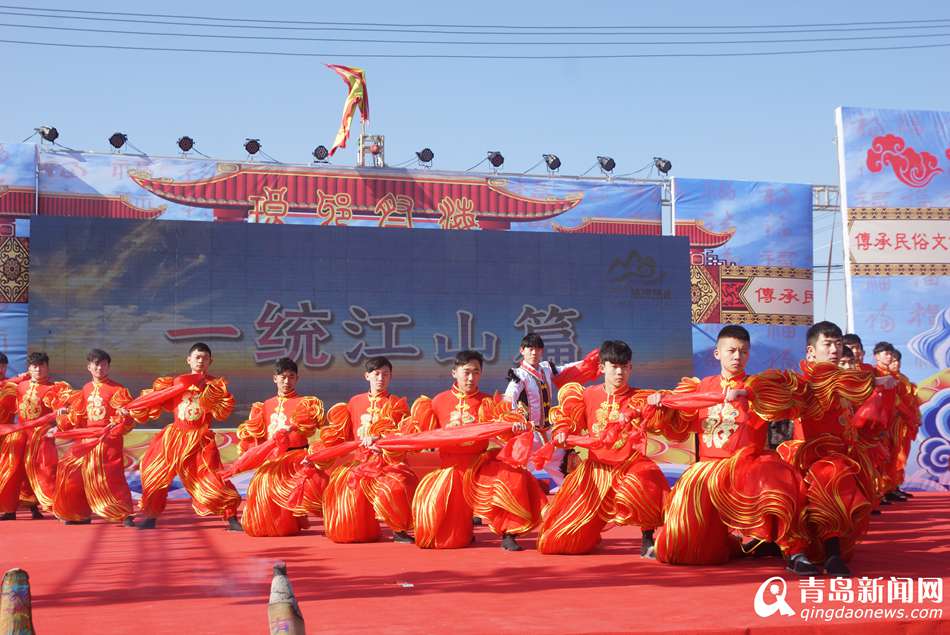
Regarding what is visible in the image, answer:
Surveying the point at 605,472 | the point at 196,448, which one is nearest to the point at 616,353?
the point at 605,472

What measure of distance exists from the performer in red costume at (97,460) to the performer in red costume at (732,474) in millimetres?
4461

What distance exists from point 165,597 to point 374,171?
12.4m

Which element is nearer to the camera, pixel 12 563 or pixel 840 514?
pixel 840 514

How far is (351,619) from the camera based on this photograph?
13.3 ft

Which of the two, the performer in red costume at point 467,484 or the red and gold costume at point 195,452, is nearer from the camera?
the performer in red costume at point 467,484

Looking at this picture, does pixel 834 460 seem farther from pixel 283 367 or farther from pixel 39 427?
pixel 39 427

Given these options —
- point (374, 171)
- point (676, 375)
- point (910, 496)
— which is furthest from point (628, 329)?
point (910, 496)

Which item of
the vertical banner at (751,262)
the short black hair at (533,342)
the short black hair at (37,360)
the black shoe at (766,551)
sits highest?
the vertical banner at (751,262)

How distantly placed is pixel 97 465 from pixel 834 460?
549 centimetres

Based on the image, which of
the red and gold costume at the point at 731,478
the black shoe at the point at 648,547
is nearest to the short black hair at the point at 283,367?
the black shoe at the point at 648,547

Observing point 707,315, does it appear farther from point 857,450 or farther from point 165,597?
point 165,597

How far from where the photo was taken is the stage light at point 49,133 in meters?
15.4

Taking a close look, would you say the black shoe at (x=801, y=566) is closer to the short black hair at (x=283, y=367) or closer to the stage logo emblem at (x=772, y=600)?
the stage logo emblem at (x=772, y=600)

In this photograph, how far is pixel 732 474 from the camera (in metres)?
5.11
